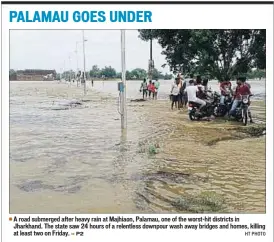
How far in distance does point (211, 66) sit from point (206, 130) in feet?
3.59

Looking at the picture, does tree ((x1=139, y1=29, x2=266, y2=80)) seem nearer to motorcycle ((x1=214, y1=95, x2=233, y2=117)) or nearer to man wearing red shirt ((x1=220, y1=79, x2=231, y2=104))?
man wearing red shirt ((x1=220, y1=79, x2=231, y2=104))

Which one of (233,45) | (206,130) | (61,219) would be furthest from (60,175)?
(206,130)

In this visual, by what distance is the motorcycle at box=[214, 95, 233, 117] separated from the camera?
862 cm

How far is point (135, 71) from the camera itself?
6527 mm

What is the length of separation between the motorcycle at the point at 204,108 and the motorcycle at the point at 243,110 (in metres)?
0.72

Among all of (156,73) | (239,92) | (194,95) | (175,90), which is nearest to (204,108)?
(194,95)

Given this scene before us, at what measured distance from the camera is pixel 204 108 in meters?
8.86

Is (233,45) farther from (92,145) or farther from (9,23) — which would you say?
(9,23)

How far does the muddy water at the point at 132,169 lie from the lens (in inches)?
167

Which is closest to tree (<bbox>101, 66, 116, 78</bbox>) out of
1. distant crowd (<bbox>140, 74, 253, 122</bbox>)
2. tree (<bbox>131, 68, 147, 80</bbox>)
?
tree (<bbox>131, 68, 147, 80</bbox>)

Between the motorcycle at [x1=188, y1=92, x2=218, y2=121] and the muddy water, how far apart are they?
0.78 metres

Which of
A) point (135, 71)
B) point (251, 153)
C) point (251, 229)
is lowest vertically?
point (251, 229)

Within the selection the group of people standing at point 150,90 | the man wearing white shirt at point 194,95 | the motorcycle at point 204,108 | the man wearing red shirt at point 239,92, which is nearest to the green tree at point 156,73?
the man wearing white shirt at point 194,95

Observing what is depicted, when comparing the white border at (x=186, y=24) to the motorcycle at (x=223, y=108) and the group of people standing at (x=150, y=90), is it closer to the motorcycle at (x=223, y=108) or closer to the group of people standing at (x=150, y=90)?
the motorcycle at (x=223, y=108)
